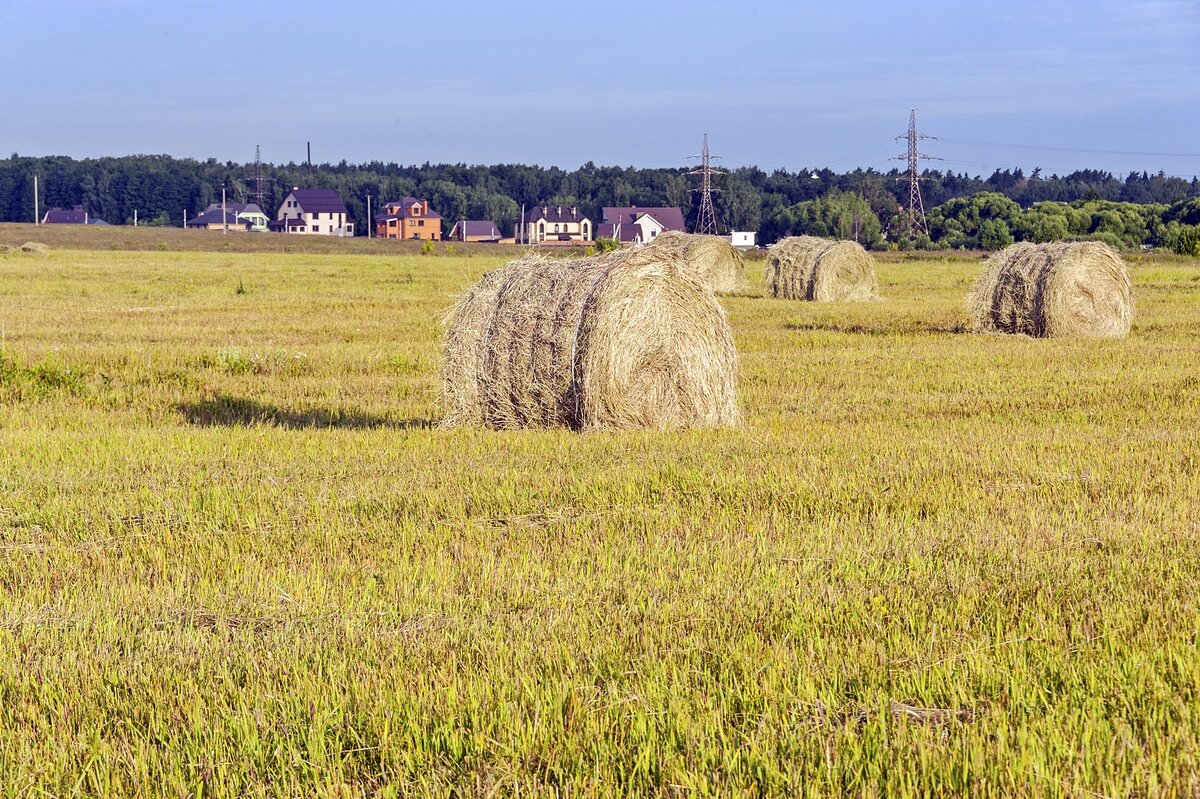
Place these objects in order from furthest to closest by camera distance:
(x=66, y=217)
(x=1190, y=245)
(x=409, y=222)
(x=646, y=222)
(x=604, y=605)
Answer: (x=66, y=217), (x=409, y=222), (x=646, y=222), (x=1190, y=245), (x=604, y=605)

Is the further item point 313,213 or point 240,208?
point 240,208

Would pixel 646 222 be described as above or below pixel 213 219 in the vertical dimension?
below

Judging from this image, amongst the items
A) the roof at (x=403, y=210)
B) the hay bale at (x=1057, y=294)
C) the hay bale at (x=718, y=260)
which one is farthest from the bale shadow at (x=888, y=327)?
the roof at (x=403, y=210)

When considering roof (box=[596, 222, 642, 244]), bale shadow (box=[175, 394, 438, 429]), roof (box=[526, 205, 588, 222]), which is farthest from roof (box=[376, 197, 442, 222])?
bale shadow (box=[175, 394, 438, 429])

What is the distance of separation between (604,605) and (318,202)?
6336 inches

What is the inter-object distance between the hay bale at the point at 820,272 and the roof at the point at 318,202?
13041cm

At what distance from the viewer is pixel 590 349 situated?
1299cm

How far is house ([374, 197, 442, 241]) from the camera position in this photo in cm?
16112

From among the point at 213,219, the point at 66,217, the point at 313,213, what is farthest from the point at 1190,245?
the point at 66,217

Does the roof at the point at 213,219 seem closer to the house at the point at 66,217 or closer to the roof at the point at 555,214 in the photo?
the house at the point at 66,217

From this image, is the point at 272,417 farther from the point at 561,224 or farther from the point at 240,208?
the point at 240,208

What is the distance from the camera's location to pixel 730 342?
14.3 meters

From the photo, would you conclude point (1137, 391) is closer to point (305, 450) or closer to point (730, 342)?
point (730, 342)

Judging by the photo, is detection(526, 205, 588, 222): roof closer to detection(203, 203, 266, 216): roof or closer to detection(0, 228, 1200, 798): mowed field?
detection(203, 203, 266, 216): roof
